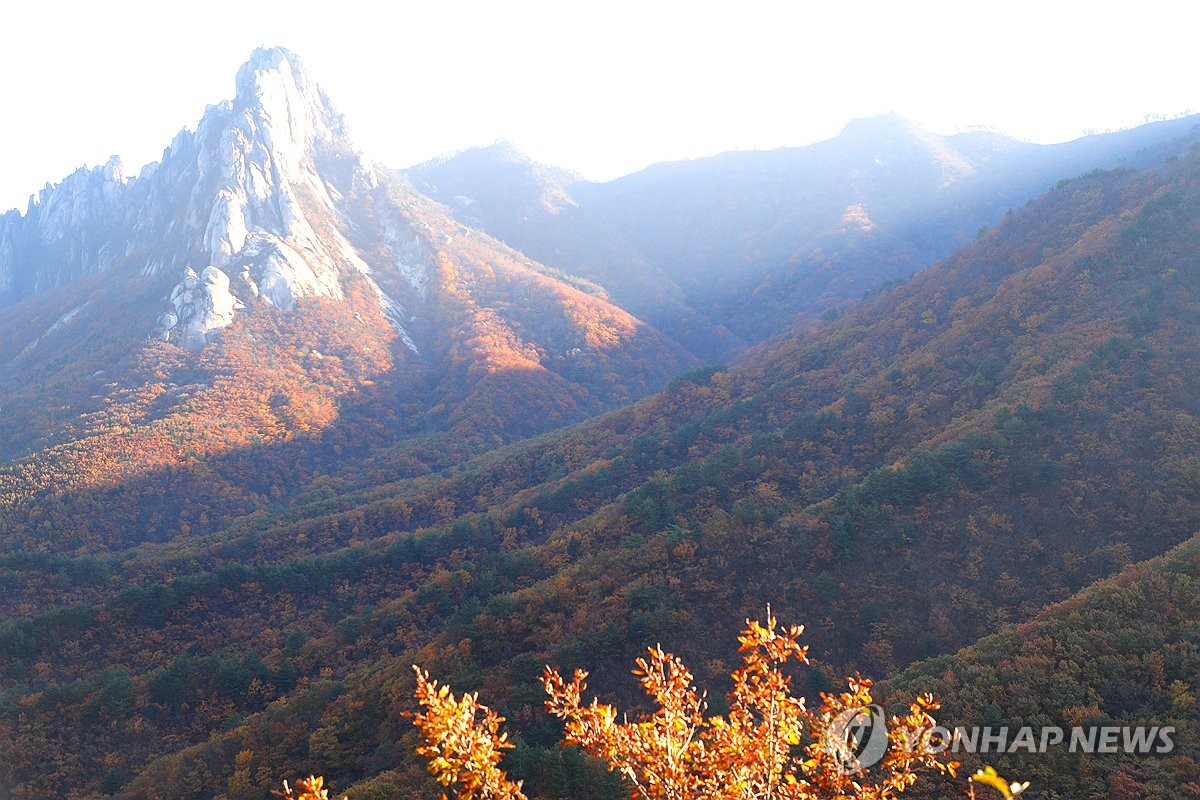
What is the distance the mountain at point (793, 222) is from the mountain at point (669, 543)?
39101 millimetres

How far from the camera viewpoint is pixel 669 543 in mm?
34000

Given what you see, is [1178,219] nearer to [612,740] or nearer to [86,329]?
[612,740]

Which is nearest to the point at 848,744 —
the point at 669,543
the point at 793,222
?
the point at 669,543

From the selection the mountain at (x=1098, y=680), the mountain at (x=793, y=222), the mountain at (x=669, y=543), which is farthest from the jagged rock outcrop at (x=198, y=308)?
the mountain at (x=1098, y=680)

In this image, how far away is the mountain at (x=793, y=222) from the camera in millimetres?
115375

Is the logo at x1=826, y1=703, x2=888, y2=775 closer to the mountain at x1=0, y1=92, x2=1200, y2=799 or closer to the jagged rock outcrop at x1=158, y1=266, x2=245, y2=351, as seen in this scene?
the mountain at x1=0, y1=92, x2=1200, y2=799

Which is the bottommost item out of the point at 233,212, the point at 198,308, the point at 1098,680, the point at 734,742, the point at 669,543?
the point at 669,543

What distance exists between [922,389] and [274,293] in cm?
9879

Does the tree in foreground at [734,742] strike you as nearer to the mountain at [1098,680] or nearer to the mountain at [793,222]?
the mountain at [1098,680]

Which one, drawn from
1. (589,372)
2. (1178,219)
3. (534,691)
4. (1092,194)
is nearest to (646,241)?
(589,372)

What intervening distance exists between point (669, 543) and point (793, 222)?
472 feet

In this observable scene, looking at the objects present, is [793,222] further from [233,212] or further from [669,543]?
[669,543]

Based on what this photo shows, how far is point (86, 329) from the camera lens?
319ft

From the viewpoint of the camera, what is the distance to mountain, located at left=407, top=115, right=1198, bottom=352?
4542 inches
